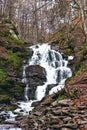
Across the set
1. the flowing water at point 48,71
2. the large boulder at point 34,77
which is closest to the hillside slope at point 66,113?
the flowing water at point 48,71

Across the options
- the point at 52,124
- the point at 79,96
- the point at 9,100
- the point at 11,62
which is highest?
the point at 11,62

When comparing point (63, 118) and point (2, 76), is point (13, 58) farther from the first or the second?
point (63, 118)

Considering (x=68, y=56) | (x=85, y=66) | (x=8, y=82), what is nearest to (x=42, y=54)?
(x=68, y=56)

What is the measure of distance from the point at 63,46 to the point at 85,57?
9416 mm

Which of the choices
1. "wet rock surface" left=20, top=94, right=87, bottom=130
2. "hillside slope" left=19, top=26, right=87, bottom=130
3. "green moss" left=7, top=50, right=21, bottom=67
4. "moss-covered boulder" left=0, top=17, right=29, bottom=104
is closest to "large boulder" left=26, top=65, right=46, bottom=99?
"moss-covered boulder" left=0, top=17, right=29, bottom=104

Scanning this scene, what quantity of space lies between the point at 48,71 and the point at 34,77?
1.48 metres

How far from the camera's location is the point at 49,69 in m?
23.2

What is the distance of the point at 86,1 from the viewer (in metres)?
12.9

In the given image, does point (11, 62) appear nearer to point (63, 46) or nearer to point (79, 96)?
point (63, 46)

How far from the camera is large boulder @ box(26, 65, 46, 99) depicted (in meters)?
20.8

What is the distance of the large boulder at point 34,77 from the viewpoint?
20.8 m

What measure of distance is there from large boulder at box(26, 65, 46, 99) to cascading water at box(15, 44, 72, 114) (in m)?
0.22

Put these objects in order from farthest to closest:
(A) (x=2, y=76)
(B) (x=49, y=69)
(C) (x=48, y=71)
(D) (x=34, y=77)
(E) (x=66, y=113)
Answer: (B) (x=49, y=69), (C) (x=48, y=71), (D) (x=34, y=77), (A) (x=2, y=76), (E) (x=66, y=113)

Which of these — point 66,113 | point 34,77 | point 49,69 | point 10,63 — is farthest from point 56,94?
point 10,63
